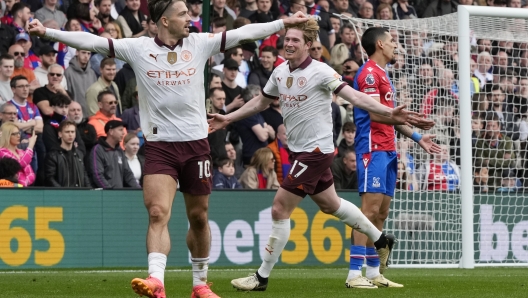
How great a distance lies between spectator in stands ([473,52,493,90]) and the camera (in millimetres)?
17062

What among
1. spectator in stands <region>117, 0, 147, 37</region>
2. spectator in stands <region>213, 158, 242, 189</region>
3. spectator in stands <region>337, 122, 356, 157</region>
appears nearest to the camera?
spectator in stands <region>213, 158, 242, 189</region>

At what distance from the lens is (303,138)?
10.5 metres

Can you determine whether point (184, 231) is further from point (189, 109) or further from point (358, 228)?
point (189, 109)

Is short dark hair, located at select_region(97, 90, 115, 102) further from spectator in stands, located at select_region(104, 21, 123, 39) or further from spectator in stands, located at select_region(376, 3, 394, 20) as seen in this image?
spectator in stands, located at select_region(376, 3, 394, 20)

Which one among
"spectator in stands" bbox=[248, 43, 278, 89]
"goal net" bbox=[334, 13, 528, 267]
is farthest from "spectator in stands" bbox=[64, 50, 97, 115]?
"goal net" bbox=[334, 13, 528, 267]

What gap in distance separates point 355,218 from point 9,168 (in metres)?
6.26

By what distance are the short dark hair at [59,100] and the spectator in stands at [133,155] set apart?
1.05 meters

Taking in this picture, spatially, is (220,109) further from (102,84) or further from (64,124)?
(64,124)

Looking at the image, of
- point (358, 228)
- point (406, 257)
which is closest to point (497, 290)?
point (358, 228)

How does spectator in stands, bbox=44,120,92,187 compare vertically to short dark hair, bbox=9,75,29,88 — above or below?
below

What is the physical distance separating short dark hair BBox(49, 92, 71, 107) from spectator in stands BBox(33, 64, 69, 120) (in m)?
0.07

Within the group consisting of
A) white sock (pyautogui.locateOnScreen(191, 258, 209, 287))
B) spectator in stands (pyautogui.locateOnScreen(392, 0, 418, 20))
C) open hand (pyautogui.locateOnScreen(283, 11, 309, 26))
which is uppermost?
spectator in stands (pyautogui.locateOnScreen(392, 0, 418, 20))

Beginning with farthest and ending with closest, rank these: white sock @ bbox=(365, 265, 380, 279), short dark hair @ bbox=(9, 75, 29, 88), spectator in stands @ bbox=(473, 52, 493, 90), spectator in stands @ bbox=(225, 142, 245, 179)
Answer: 1. spectator in stands @ bbox=(225, 142, 245, 179)
2. spectator in stands @ bbox=(473, 52, 493, 90)
3. short dark hair @ bbox=(9, 75, 29, 88)
4. white sock @ bbox=(365, 265, 380, 279)

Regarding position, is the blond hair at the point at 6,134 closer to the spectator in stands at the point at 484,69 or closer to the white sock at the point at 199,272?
the white sock at the point at 199,272
